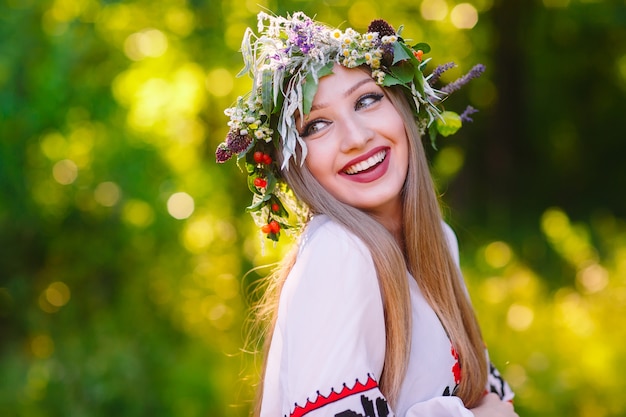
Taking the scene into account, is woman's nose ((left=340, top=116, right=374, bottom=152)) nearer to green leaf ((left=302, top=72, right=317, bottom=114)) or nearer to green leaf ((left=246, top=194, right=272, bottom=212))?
green leaf ((left=302, top=72, right=317, bottom=114))

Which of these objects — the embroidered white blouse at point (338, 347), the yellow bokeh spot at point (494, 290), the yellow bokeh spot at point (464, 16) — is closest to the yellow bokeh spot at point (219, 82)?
the yellow bokeh spot at point (464, 16)

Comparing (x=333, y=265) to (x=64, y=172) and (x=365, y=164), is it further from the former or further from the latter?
(x=64, y=172)

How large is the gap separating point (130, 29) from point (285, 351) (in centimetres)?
391

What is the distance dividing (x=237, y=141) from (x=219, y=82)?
3.34 m

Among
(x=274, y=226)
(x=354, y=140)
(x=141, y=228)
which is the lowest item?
(x=274, y=226)

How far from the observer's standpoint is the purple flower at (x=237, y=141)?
2.20 m

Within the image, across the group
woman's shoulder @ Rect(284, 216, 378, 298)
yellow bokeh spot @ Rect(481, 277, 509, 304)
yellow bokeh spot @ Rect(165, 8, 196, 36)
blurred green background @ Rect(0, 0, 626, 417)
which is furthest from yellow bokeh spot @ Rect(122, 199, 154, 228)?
woman's shoulder @ Rect(284, 216, 378, 298)

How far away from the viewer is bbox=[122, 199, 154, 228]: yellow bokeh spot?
5.24 meters

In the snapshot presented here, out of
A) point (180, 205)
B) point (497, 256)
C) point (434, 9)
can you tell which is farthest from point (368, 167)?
point (434, 9)

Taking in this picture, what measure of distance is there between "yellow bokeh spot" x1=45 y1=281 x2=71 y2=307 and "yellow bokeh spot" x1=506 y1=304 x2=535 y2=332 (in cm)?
320

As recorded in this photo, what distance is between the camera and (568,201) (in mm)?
9312

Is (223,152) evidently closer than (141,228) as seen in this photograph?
Yes

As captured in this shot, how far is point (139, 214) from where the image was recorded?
5.26 metres

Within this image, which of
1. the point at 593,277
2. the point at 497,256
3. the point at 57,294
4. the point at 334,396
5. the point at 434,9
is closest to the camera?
the point at 334,396
